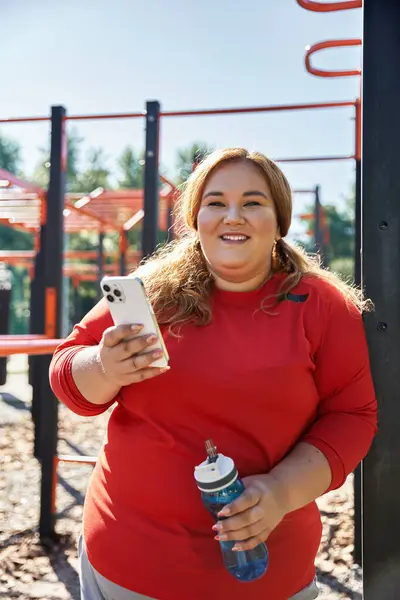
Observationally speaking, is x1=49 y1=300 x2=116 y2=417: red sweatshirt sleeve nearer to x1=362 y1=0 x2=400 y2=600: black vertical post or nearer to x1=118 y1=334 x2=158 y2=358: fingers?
x1=118 y1=334 x2=158 y2=358: fingers

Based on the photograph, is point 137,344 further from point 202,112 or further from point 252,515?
point 202,112

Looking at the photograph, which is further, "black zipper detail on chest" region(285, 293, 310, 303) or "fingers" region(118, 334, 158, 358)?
"black zipper detail on chest" region(285, 293, 310, 303)

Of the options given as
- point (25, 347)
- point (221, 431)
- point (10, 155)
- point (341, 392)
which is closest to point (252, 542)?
point (221, 431)

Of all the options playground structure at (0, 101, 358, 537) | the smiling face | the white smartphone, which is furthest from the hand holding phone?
playground structure at (0, 101, 358, 537)

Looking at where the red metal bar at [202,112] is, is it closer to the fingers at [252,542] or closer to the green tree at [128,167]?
the fingers at [252,542]

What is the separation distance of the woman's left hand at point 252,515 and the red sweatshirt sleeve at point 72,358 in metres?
0.37

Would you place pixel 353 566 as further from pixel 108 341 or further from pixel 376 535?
pixel 108 341

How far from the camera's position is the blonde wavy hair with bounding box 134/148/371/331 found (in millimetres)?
1342

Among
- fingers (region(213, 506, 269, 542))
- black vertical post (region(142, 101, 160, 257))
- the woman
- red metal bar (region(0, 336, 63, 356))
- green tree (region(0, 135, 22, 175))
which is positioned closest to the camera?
fingers (region(213, 506, 269, 542))

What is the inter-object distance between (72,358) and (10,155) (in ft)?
93.1

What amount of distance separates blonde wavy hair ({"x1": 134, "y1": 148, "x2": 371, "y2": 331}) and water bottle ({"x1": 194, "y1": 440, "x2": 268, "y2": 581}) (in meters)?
0.32

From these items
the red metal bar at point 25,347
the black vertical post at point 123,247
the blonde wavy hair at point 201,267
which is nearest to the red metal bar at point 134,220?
the black vertical post at point 123,247

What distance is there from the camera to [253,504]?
1101mm

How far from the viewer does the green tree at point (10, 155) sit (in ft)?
90.0
